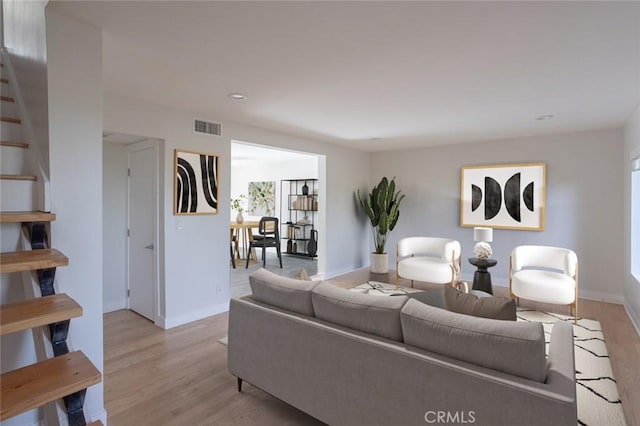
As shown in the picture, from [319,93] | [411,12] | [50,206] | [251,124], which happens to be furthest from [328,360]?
[251,124]

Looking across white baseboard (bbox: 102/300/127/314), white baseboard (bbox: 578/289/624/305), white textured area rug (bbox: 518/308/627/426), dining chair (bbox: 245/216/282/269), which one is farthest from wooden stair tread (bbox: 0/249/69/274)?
white baseboard (bbox: 578/289/624/305)

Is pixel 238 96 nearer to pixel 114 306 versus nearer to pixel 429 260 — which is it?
pixel 114 306

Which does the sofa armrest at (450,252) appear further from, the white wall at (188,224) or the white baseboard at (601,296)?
the white wall at (188,224)

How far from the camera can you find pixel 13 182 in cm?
188

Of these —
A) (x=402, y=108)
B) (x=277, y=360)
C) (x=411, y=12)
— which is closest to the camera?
(x=411, y=12)

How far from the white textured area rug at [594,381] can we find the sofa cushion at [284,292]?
6.19 feet

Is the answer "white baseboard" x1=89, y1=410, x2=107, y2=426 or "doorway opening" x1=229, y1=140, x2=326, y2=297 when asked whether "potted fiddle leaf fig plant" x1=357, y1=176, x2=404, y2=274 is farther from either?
"white baseboard" x1=89, y1=410, x2=107, y2=426

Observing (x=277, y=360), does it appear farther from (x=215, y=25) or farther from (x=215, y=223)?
(x=215, y=223)

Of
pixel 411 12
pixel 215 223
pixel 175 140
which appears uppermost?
pixel 411 12

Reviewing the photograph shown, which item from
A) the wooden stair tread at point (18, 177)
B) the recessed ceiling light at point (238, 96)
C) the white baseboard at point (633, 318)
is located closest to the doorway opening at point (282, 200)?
the recessed ceiling light at point (238, 96)

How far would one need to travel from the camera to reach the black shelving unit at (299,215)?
8.28m

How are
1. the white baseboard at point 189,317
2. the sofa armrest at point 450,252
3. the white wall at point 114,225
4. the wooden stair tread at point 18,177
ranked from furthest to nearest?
the sofa armrest at point 450,252 < the white wall at point 114,225 < the white baseboard at point 189,317 < the wooden stair tread at point 18,177

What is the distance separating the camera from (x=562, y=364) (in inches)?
60.0

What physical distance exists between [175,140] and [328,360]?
2.93 meters
